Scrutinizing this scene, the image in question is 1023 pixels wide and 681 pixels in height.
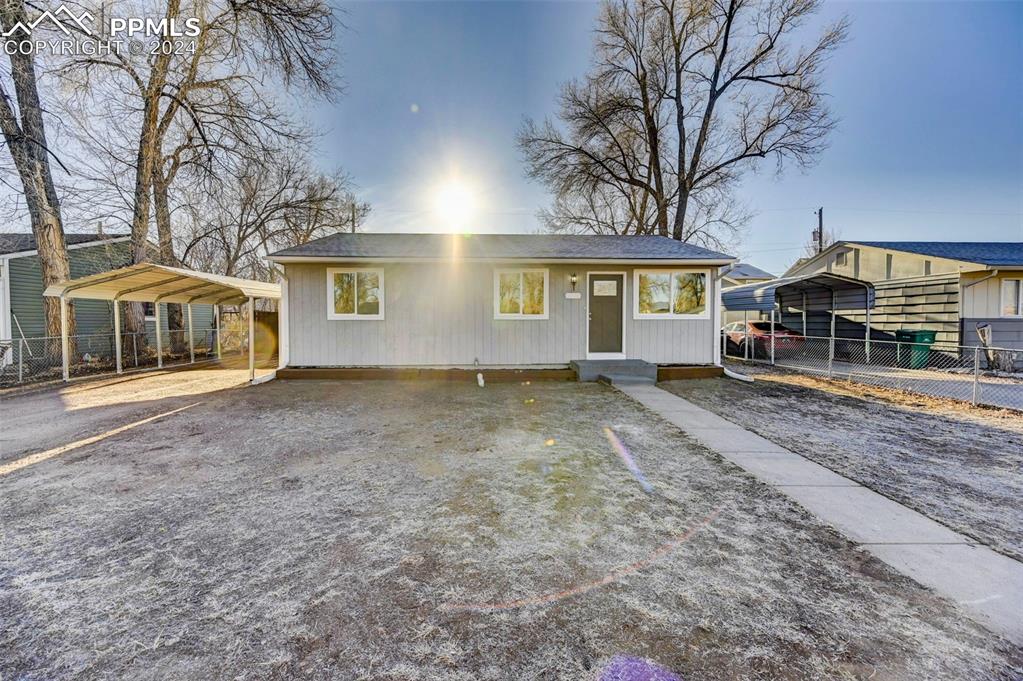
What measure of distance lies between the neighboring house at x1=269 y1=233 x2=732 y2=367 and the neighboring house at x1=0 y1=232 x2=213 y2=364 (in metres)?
6.80

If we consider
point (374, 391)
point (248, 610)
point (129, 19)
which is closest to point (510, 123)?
point (129, 19)

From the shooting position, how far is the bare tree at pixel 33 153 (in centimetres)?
886

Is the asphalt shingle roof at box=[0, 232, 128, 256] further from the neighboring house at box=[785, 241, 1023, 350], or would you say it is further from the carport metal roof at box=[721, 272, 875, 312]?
the neighboring house at box=[785, 241, 1023, 350]

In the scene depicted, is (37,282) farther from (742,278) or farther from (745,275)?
(745,275)

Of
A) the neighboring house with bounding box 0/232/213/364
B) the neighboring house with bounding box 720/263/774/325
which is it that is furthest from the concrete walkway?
the neighboring house with bounding box 720/263/774/325

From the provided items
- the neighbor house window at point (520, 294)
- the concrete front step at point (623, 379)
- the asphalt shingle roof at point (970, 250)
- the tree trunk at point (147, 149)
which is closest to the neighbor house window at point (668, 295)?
the concrete front step at point (623, 379)

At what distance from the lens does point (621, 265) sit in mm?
8922

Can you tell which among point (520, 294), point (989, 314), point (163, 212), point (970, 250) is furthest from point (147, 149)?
point (970, 250)

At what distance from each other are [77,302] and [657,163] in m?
21.2

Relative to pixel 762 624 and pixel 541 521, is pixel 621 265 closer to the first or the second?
pixel 541 521

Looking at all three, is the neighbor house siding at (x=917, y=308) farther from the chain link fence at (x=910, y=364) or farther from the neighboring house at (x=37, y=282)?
the neighboring house at (x=37, y=282)

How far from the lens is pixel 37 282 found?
12.4 meters

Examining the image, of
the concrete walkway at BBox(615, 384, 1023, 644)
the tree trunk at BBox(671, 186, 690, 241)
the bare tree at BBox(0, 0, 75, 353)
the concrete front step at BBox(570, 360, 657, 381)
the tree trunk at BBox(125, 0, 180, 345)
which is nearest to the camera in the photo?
the concrete walkway at BBox(615, 384, 1023, 644)

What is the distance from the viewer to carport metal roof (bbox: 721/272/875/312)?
1108 cm
